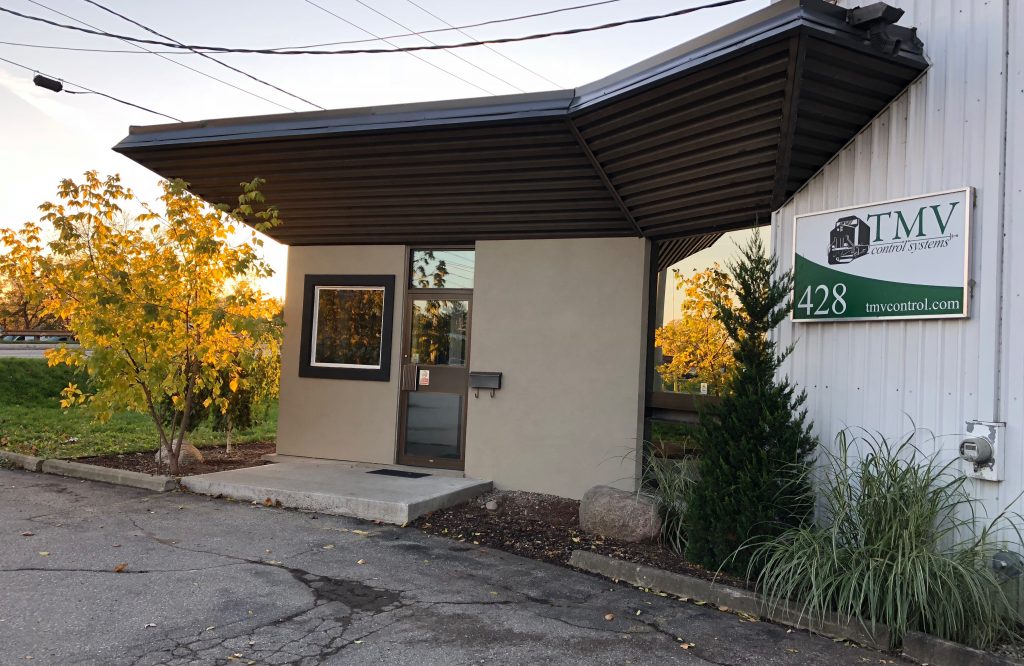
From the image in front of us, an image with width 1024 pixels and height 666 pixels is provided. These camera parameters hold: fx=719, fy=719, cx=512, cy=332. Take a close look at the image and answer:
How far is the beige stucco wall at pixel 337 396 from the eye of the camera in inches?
375

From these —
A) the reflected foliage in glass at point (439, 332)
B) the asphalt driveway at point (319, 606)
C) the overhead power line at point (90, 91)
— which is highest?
the overhead power line at point (90, 91)

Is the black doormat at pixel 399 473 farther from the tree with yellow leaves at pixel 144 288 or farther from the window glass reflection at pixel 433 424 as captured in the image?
the tree with yellow leaves at pixel 144 288

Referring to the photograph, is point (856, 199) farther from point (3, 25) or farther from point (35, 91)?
point (35, 91)

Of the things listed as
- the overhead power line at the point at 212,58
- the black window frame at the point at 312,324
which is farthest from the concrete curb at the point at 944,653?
the overhead power line at the point at 212,58

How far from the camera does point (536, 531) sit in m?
6.94

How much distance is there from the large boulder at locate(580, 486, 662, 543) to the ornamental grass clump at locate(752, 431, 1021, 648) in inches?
50.9

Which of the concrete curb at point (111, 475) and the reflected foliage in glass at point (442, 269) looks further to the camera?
the reflected foliage in glass at point (442, 269)

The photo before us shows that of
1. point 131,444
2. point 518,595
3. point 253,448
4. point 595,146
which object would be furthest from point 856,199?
point 131,444

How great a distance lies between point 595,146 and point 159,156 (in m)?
5.22

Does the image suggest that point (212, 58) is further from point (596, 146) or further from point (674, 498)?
point (674, 498)

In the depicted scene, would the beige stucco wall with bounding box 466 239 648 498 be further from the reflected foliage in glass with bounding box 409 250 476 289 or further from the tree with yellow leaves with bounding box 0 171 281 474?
the tree with yellow leaves with bounding box 0 171 281 474

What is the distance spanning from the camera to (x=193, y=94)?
14.2m

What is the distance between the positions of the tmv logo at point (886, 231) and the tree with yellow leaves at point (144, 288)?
19.5ft

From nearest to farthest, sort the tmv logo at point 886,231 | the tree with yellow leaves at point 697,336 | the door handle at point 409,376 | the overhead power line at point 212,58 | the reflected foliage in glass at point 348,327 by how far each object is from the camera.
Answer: the tmv logo at point 886,231 → the tree with yellow leaves at point 697,336 → the door handle at point 409,376 → the reflected foliage in glass at point 348,327 → the overhead power line at point 212,58
